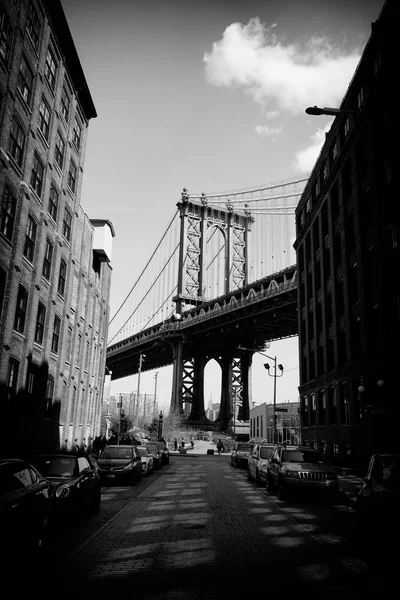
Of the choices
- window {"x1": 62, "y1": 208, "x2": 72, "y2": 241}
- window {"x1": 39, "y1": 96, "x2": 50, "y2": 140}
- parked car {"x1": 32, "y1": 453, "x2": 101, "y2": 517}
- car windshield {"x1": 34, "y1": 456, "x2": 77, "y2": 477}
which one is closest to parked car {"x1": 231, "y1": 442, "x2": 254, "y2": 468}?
window {"x1": 62, "y1": 208, "x2": 72, "y2": 241}

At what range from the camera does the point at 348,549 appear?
870 centimetres

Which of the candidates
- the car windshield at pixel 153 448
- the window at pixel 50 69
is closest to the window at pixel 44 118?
the window at pixel 50 69

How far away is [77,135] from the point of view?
32.4 m

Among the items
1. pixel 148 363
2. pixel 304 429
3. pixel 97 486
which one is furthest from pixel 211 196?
pixel 97 486

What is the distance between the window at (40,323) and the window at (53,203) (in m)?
5.02

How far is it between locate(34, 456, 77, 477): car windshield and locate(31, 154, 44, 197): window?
15808mm

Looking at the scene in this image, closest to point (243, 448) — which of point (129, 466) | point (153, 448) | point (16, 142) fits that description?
point (153, 448)

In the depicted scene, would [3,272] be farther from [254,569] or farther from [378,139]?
[378,139]

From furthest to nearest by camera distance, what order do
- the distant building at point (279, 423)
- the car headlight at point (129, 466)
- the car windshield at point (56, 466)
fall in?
the distant building at point (279, 423) < the car headlight at point (129, 466) < the car windshield at point (56, 466)

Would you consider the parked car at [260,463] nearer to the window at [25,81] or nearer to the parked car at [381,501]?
the parked car at [381,501]

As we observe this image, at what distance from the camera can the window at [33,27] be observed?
2388 centimetres

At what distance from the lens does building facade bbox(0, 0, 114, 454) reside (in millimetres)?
21000

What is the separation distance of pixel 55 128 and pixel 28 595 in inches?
991

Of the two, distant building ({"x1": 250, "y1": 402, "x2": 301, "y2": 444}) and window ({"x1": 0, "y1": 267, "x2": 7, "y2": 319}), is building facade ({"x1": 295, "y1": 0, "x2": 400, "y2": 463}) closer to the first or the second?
window ({"x1": 0, "y1": 267, "x2": 7, "y2": 319})
